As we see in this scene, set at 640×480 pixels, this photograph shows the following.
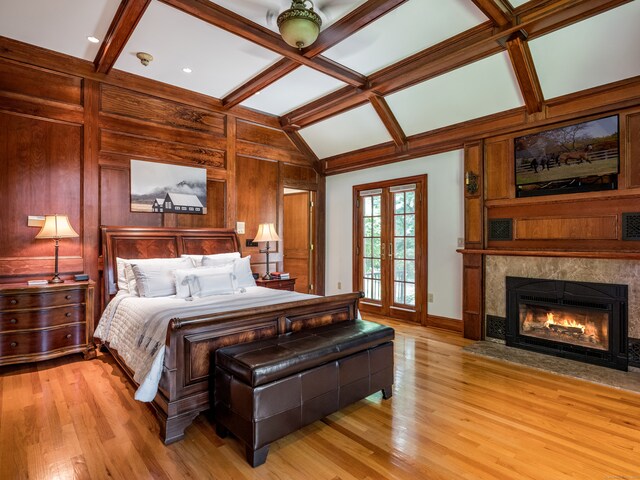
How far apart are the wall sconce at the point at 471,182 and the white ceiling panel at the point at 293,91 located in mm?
2021

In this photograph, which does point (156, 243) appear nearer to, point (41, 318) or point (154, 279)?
point (154, 279)

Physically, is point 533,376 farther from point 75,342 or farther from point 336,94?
point 75,342

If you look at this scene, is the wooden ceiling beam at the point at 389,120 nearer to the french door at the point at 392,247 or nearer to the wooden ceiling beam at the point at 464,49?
the wooden ceiling beam at the point at 464,49

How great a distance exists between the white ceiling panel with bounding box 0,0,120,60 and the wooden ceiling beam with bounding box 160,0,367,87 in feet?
2.32

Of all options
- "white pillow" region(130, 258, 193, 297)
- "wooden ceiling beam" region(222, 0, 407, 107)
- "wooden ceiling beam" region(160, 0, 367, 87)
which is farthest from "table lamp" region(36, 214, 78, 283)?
"wooden ceiling beam" region(222, 0, 407, 107)

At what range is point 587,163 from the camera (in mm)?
3633

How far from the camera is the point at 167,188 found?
177 inches

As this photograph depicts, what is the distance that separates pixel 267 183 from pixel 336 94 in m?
1.79

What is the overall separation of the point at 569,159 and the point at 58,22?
208 inches

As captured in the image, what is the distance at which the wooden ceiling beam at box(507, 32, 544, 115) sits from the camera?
A: 3.20 m

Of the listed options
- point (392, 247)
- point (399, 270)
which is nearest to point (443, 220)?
point (392, 247)

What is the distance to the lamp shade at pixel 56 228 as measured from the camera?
3402 millimetres

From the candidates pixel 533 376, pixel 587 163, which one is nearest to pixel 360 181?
pixel 587 163

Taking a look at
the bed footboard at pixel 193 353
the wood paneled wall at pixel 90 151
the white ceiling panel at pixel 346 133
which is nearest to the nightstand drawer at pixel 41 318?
the wood paneled wall at pixel 90 151
